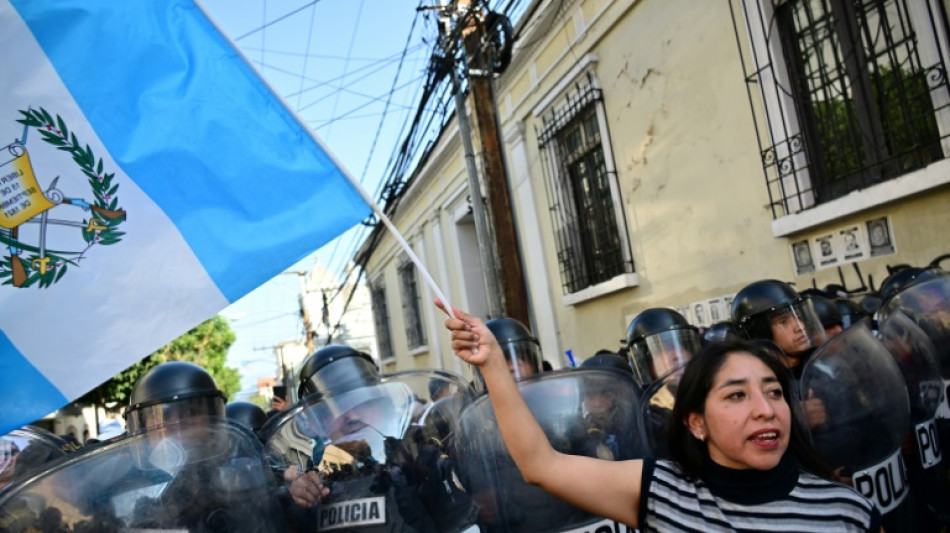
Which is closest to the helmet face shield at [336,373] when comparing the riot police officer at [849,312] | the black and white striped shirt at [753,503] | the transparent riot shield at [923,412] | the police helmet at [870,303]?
the black and white striped shirt at [753,503]

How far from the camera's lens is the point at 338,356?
3.84m

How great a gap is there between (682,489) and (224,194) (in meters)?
1.74

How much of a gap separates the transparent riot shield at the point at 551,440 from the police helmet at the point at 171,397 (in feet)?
5.25

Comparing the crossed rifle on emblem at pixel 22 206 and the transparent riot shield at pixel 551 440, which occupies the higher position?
the crossed rifle on emblem at pixel 22 206

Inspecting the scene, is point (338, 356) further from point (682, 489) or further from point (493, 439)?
point (682, 489)

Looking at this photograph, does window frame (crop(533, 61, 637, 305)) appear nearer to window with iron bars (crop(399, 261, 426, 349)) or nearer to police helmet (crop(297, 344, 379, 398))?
police helmet (crop(297, 344, 379, 398))

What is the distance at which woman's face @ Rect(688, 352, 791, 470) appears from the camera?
1568mm

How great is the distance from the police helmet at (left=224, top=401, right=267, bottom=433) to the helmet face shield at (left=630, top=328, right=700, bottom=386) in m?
2.35

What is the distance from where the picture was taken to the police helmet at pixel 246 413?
14.8 ft

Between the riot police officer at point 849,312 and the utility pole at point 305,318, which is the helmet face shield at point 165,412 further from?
the utility pole at point 305,318

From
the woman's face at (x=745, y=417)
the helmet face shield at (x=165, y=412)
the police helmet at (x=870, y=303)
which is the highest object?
the helmet face shield at (x=165, y=412)

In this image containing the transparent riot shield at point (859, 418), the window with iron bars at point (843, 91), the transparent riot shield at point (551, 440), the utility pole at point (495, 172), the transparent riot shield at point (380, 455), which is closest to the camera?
the transparent riot shield at point (551, 440)

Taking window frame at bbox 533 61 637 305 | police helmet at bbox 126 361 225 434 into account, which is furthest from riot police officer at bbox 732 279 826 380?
window frame at bbox 533 61 637 305

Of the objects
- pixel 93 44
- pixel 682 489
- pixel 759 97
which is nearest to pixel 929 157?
pixel 759 97
